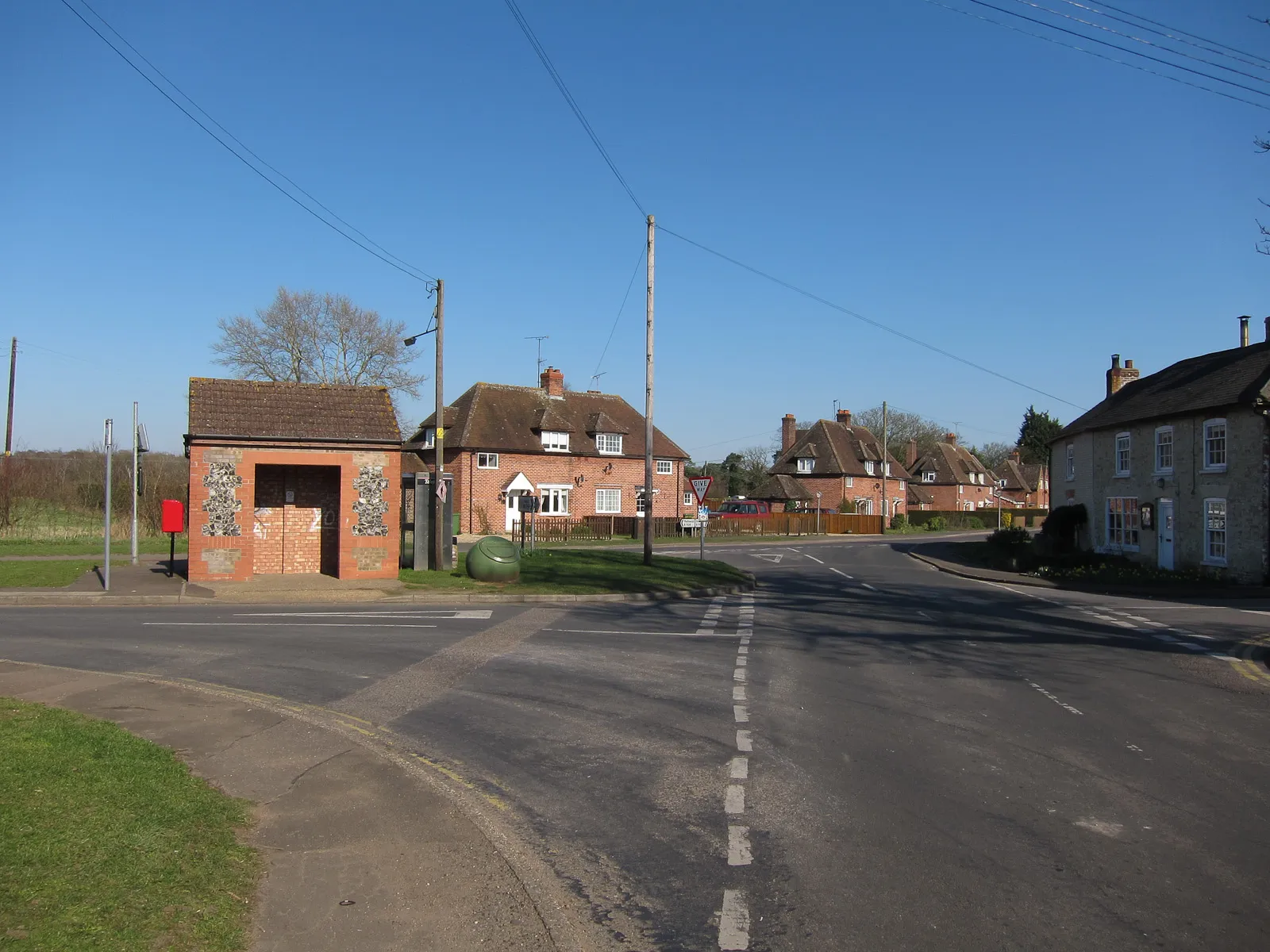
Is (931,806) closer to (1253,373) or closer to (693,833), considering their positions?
(693,833)

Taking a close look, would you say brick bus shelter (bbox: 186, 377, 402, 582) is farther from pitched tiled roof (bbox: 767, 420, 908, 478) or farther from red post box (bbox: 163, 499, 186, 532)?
pitched tiled roof (bbox: 767, 420, 908, 478)

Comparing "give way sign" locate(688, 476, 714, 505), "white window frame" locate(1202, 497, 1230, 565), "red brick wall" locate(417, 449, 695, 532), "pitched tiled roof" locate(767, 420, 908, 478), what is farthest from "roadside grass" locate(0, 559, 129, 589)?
"pitched tiled roof" locate(767, 420, 908, 478)

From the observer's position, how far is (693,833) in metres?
6.16

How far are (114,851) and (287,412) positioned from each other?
17905 millimetres

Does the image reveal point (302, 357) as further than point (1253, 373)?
Yes

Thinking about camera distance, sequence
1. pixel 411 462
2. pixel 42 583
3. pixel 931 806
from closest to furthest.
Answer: pixel 931 806, pixel 42 583, pixel 411 462

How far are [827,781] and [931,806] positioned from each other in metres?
0.85

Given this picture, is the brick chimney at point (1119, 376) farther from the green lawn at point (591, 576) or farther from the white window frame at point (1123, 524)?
the green lawn at point (591, 576)

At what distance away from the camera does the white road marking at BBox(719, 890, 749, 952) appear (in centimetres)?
Answer: 464

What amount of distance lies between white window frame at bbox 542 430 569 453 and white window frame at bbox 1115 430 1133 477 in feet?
89.0

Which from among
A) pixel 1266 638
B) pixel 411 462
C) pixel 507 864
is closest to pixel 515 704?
pixel 507 864

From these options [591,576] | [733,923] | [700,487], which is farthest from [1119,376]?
[733,923]

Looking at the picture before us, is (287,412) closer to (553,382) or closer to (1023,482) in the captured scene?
(553,382)

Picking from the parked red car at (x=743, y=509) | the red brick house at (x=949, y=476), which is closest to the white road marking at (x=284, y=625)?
the parked red car at (x=743, y=509)
